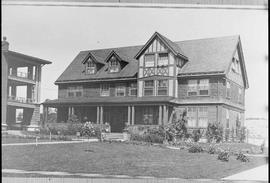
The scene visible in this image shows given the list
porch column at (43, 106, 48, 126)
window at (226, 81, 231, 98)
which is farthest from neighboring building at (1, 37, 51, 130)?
window at (226, 81, 231, 98)

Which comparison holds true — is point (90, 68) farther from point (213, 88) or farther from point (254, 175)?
point (254, 175)

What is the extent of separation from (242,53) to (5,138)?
26.0 ft

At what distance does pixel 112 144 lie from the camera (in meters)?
11.8

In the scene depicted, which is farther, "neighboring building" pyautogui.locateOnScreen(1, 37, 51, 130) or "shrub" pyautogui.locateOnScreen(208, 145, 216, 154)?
"shrub" pyautogui.locateOnScreen(208, 145, 216, 154)

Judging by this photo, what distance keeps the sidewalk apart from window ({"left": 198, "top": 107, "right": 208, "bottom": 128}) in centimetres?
210

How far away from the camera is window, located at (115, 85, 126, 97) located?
12.8 meters

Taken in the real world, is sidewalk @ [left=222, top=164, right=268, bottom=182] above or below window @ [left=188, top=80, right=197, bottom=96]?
below

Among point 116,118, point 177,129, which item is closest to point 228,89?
point 177,129

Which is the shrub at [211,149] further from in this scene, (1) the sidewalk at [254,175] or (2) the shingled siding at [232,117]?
(1) the sidewalk at [254,175]

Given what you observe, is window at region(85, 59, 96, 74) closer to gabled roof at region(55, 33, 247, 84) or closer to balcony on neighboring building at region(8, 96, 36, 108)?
gabled roof at region(55, 33, 247, 84)

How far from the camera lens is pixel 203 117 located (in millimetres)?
12305

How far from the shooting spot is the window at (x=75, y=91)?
12228mm

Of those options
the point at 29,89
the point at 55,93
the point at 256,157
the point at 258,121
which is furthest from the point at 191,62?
the point at 29,89

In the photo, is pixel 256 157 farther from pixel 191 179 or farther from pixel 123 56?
pixel 123 56
